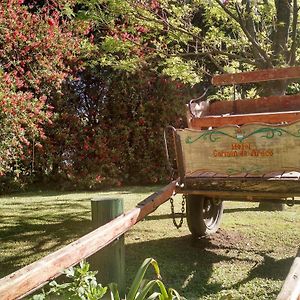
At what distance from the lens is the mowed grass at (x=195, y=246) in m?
4.23

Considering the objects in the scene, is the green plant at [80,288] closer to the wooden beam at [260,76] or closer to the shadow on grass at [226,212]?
the wooden beam at [260,76]

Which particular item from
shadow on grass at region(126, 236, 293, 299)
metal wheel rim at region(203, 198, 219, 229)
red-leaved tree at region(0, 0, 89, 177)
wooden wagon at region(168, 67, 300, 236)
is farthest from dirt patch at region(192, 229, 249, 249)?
→ red-leaved tree at region(0, 0, 89, 177)

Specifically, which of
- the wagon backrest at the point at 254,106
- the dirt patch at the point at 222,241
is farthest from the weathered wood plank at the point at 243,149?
the dirt patch at the point at 222,241

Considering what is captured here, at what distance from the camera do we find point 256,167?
3902 mm

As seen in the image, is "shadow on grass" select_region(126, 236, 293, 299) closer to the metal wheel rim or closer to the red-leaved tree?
the metal wheel rim

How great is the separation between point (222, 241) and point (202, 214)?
1.55 ft

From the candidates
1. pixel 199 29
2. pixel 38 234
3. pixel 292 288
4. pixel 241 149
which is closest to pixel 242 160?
pixel 241 149

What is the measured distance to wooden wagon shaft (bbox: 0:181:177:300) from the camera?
222cm

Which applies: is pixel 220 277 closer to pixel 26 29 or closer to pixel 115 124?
pixel 26 29

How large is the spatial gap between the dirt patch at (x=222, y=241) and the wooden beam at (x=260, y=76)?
1.81 metres

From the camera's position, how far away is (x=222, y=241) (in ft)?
17.8

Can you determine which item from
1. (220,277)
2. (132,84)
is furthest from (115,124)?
(220,277)

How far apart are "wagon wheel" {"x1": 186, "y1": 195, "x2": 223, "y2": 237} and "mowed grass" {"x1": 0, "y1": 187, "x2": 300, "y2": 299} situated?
0.14 m

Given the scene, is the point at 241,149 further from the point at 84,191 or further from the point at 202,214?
the point at 84,191
